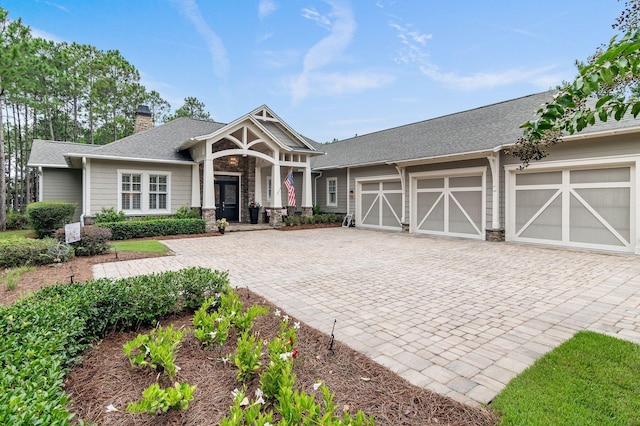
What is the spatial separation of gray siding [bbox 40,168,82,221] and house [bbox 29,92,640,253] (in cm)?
6

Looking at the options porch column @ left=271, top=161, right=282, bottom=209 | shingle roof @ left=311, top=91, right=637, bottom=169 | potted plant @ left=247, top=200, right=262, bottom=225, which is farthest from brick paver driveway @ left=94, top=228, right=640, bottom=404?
potted plant @ left=247, top=200, right=262, bottom=225

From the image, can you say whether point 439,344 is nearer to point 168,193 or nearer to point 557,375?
point 557,375

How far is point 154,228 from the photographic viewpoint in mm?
12047

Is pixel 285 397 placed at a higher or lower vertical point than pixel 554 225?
lower

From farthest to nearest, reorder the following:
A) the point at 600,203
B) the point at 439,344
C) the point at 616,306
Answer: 1. the point at 600,203
2. the point at 616,306
3. the point at 439,344

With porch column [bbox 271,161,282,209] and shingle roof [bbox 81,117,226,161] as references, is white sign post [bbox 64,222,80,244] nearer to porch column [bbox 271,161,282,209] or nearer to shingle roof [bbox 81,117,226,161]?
shingle roof [bbox 81,117,226,161]

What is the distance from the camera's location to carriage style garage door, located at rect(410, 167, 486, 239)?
1153 centimetres

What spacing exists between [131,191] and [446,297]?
12.9m

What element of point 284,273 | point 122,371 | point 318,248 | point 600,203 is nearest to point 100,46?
point 318,248

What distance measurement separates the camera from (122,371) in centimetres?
274

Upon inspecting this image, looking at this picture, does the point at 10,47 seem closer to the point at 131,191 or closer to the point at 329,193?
the point at 131,191

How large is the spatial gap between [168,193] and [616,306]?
14.6 metres

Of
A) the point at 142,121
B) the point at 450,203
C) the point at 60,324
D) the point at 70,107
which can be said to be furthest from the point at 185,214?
the point at 70,107

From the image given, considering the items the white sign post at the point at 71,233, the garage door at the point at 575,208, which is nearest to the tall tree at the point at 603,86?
the garage door at the point at 575,208
